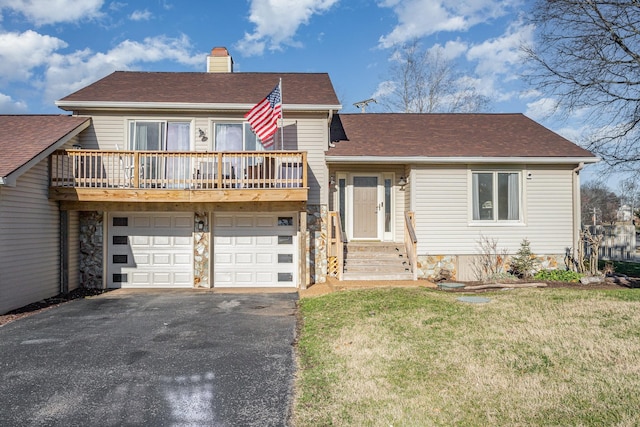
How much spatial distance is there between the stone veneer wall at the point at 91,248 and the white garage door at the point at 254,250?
9.83ft

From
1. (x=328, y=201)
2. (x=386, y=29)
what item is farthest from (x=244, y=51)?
(x=328, y=201)

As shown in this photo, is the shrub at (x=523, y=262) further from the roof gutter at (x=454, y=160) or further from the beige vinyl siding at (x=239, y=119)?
the beige vinyl siding at (x=239, y=119)

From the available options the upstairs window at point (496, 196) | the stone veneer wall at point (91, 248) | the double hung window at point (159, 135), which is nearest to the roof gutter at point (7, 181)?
the stone veneer wall at point (91, 248)

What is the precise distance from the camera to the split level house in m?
9.95

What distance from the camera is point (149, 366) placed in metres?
5.05

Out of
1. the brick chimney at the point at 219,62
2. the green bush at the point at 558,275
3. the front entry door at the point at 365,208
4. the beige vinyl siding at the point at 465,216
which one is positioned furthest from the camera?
the brick chimney at the point at 219,62

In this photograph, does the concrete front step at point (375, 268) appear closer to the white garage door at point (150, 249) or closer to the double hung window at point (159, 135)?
the white garage door at point (150, 249)

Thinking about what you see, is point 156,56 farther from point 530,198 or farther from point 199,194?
point 530,198

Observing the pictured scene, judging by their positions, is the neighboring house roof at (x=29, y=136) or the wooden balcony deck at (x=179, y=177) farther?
the wooden balcony deck at (x=179, y=177)

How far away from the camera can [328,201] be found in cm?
1126

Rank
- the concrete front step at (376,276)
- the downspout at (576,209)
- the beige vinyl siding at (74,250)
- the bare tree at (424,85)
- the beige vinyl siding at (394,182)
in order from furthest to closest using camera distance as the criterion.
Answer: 1. the bare tree at (424,85)
2. the beige vinyl siding at (394,182)
3. the downspout at (576,209)
4. the beige vinyl siding at (74,250)
5. the concrete front step at (376,276)

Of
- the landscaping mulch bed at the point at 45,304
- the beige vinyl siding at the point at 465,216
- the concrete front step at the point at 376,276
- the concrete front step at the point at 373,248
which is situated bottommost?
the landscaping mulch bed at the point at 45,304

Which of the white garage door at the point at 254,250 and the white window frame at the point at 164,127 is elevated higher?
the white window frame at the point at 164,127

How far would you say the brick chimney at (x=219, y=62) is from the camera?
1423cm
